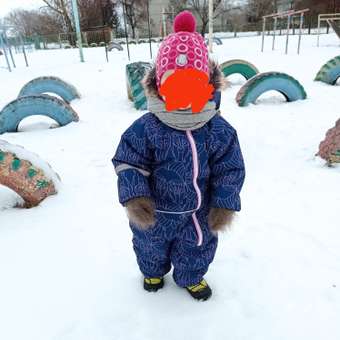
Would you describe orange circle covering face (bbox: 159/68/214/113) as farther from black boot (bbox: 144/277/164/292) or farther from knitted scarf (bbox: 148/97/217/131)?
black boot (bbox: 144/277/164/292)

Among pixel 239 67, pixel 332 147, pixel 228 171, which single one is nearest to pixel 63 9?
pixel 239 67

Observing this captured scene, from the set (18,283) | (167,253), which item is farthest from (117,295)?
(18,283)

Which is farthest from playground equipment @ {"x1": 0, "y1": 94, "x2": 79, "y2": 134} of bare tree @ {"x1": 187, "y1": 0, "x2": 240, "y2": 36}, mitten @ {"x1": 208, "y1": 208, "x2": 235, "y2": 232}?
bare tree @ {"x1": 187, "y1": 0, "x2": 240, "y2": 36}

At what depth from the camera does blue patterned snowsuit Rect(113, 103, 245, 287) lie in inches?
52.7

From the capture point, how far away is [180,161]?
4.45 feet

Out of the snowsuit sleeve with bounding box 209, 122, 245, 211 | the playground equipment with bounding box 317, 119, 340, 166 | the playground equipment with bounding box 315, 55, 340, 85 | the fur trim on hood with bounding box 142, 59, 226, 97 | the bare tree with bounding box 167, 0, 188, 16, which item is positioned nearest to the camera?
the fur trim on hood with bounding box 142, 59, 226, 97

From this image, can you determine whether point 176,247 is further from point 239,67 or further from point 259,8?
point 259,8

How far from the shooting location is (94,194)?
2840 millimetres

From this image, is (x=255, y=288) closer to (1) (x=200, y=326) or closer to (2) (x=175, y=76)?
(1) (x=200, y=326)

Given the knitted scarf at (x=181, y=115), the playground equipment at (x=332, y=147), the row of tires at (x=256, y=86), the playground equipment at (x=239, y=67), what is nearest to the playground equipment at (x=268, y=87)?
the row of tires at (x=256, y=86)

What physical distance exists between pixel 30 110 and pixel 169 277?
3427mm

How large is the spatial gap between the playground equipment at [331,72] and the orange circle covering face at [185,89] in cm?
644

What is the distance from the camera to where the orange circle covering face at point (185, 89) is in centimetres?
118

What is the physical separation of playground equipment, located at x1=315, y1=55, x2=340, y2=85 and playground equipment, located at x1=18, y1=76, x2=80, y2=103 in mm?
4903
